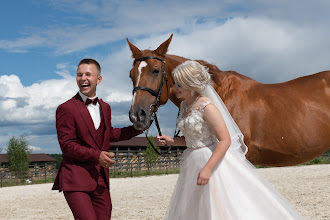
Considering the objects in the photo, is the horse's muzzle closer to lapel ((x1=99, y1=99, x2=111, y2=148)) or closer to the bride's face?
lapel ((x1=99, y1=99, x2=111, y2=148))

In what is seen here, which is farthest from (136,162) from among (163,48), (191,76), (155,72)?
(191,76)

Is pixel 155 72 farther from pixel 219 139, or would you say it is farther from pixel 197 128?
pixel 219 139

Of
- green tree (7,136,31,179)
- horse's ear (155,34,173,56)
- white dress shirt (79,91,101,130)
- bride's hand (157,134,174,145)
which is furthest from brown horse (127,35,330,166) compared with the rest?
green tree (7,136,31,179)

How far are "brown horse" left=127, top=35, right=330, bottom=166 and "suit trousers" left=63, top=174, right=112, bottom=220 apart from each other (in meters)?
1.25

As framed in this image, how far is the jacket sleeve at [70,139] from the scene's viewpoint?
10.6 ft

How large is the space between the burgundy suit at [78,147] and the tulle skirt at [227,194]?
2.73ft

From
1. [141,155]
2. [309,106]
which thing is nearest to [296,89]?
[309,106]

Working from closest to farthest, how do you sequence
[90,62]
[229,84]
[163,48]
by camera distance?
[90,62] < [163,48] < [229,84]

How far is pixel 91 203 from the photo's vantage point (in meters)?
3.42

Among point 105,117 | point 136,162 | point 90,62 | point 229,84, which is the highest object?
point 90,62

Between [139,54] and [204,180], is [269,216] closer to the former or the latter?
[204,180]

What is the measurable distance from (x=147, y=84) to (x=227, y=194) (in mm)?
1761

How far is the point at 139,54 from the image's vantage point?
473 cm

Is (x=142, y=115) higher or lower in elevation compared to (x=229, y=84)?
lower
